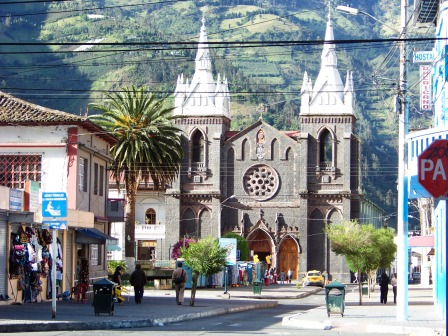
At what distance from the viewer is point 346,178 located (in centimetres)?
9456

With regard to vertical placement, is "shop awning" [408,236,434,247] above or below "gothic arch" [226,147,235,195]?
below

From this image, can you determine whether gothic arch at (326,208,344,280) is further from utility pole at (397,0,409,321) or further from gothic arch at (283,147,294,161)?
utility pole at (397,0,409,321)

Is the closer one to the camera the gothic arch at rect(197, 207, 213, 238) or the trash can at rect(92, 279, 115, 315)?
the trash can at rect(92, 279, 115, 315)

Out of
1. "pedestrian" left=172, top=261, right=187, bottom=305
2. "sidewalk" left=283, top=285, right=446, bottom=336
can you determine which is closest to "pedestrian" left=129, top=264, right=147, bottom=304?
"pedestrian" left=172, top=261, right=187, bottom=305

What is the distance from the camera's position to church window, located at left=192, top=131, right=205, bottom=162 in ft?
323

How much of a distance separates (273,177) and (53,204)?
232 feet

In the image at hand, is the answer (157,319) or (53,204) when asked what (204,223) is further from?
(53,204)

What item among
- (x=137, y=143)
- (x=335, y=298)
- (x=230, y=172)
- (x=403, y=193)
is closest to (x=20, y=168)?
(x=335, y=298)

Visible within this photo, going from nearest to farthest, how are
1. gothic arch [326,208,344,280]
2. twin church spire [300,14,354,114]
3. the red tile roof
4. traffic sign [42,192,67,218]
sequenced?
traffic sign [42,192,67,218]
the red tile roof
gothic arch [326,208,344,280]
twin church spire [300,14,354,114]

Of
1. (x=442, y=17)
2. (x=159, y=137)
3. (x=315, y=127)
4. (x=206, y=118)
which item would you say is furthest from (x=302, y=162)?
(x=442, y=17)

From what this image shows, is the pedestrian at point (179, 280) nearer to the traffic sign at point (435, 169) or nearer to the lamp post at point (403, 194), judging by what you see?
the lamp post at point (403, 194)

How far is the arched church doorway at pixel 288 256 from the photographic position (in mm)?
96250

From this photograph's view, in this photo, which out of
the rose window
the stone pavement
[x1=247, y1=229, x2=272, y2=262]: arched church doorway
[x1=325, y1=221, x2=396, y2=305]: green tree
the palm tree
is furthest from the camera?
the rose window

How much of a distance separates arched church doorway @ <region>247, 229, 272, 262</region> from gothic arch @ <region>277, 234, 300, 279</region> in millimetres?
1113
